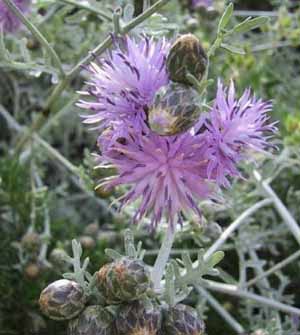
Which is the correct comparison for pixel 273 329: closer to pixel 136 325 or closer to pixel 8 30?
pixel 136 325

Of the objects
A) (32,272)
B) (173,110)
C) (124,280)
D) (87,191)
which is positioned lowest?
(32,272)

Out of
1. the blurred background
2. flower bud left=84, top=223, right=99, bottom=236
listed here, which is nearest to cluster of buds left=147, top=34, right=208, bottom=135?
the blurred background

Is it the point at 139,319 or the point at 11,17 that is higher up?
the point at 11,17

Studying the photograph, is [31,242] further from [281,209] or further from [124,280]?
[124,280]

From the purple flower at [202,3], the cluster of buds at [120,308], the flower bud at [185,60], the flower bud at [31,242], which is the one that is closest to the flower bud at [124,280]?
the cluster of buds at [120,308]

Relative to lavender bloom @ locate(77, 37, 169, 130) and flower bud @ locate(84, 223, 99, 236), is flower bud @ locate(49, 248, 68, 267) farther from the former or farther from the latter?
lavender bloom @ locate(77, 37, 169, 130)

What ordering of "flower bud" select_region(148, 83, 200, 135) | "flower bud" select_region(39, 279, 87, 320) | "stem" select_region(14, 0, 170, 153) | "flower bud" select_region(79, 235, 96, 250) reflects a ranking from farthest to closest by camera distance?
"flower bud" select_region(79, 235, 96, 250) → "stem" select_region(14, 0, 170, 153) → "flower bud" select_region(39, 279, 87, 320) → "flower bud" select_region(148, 83, 200, 135)

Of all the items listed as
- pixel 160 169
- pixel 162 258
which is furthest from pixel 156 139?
pixel 162 258
